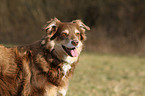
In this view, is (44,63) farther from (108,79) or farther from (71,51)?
(108,79)

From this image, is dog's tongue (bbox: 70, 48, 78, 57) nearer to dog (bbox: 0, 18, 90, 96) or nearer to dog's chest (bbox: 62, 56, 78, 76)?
dog (bbox: 0, 18, 90, 96)

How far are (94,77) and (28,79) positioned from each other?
20.5 ft

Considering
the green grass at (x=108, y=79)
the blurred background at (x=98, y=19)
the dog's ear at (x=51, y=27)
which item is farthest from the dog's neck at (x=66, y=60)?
the blurred background at (x=98, y=19)

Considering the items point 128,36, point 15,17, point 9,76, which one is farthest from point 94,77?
point 15,17

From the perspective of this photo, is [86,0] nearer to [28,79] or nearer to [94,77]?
[94,77]

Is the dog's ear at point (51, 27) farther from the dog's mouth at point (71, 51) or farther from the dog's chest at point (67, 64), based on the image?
the dog's chest at point (67, 64)

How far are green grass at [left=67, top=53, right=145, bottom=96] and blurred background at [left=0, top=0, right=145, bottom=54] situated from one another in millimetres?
4482

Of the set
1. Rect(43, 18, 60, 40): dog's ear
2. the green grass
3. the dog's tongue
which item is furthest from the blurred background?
Rect(43, 18, 60, 40): dog's ear

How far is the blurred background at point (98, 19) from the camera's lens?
17.5 m

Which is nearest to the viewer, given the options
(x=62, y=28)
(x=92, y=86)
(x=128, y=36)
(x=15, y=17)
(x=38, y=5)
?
(x=62, y=28)

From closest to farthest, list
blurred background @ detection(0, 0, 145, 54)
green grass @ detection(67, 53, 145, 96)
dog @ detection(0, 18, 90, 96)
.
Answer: dog @ detection(0, 18, 90, 96)
green grass @ detection(67, 53, 145, 96)
blurred background @ detection(0, 0, 145, 54)

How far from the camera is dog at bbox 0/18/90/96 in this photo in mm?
3883

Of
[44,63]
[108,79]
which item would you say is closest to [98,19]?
[108,79]

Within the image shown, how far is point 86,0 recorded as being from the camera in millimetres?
18594
